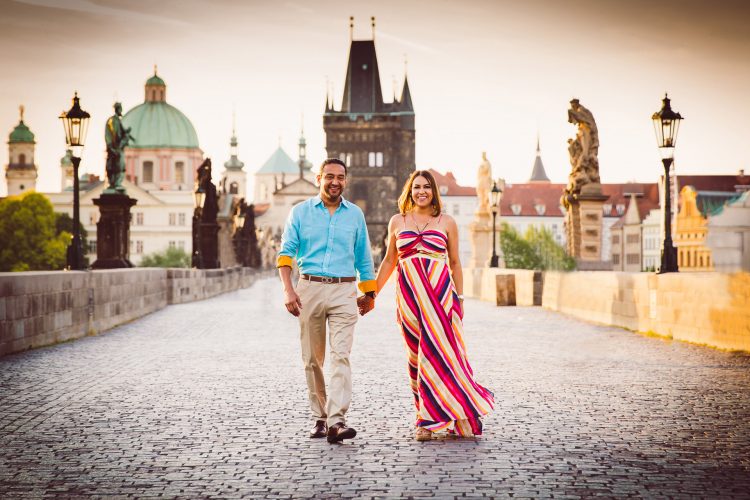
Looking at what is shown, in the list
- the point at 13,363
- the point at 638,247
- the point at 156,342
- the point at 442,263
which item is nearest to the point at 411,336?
the point at 442,263

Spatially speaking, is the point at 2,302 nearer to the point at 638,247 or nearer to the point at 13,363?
the point at 13,363

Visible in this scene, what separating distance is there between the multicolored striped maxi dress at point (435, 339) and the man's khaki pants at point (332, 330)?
434 mm

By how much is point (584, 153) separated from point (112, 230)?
11.4 meters

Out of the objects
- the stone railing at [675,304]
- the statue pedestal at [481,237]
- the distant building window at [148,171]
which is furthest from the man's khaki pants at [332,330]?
the distant building window at [148,171]

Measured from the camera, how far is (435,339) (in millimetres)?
6809

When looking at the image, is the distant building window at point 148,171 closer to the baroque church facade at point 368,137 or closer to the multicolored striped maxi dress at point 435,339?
the baroque church facade at point 368,137

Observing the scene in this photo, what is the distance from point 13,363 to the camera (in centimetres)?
1097

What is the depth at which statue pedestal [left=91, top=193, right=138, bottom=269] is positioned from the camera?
24.5 metres

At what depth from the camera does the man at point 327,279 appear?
21.7 ft

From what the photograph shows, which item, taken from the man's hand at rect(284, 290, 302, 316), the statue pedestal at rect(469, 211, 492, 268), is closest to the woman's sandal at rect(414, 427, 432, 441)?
the man's hand at rect(284, 290, 302, 316)

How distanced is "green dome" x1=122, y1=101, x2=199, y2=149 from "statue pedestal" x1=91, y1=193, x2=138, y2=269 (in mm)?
114304

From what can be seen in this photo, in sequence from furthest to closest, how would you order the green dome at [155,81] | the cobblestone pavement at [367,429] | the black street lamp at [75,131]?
the green dome at [155,81] → the black street lamp at [75,131] → the cobblestone pavement at [367,429]

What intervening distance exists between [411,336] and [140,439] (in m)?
1.83

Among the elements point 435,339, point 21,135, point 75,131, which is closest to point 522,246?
point 21,135
